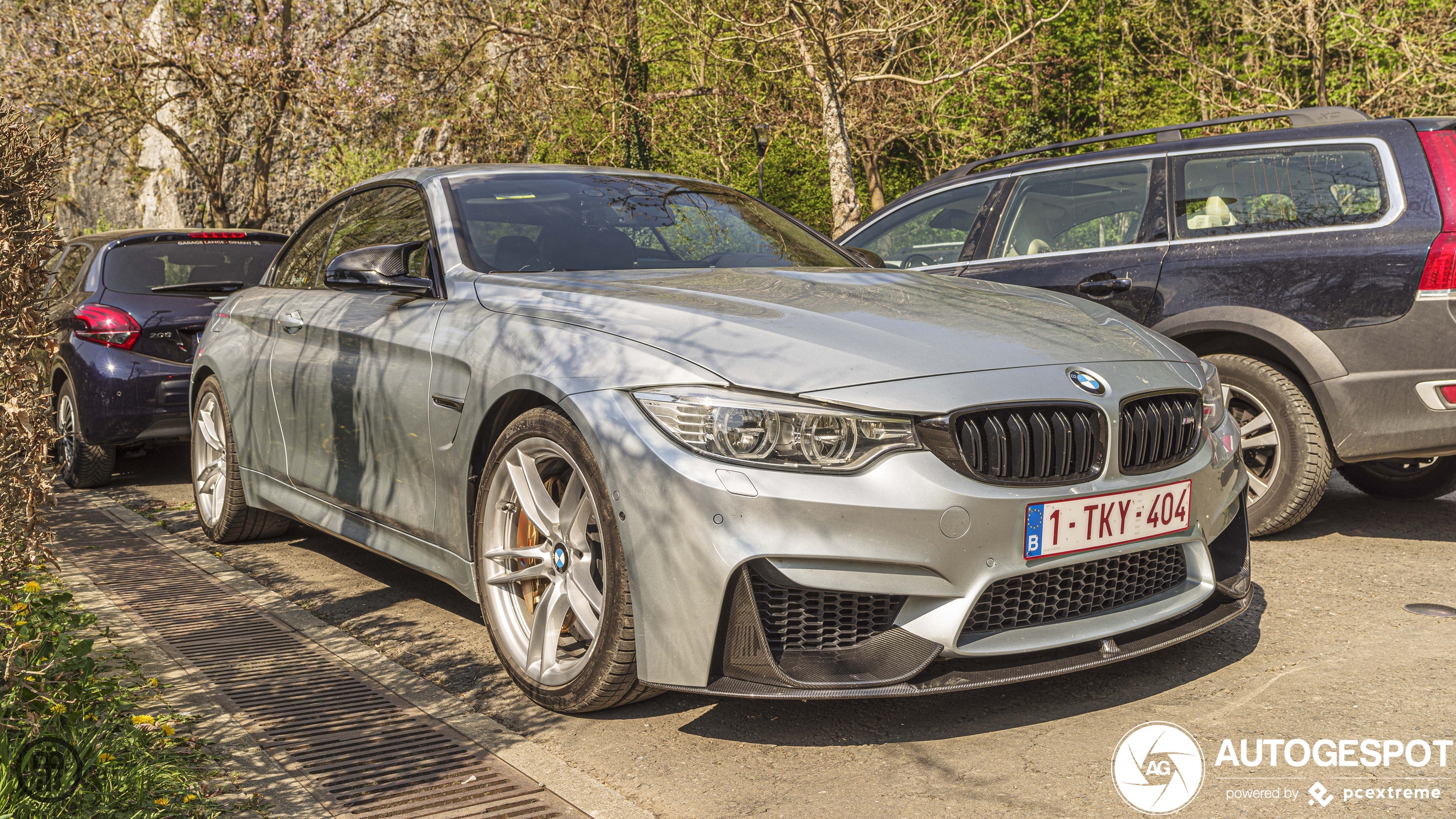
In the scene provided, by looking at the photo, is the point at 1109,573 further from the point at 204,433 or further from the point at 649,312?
the point at 204,433

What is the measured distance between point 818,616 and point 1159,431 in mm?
1135

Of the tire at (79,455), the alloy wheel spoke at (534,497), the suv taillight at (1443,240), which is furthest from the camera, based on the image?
the tire at (79,455)

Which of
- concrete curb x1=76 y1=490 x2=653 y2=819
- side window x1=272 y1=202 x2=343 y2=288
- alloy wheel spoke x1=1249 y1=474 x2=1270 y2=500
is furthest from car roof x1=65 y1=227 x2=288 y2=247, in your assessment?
alloy wheel spoke x1=1249 y1=474 x2=1270 y2=500

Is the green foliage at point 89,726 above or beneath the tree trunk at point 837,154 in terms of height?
beneath

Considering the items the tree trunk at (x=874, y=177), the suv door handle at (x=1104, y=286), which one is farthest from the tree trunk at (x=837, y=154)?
the suv door handle at (x=1104, y=286)

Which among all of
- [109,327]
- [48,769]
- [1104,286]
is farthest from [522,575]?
[109,327]

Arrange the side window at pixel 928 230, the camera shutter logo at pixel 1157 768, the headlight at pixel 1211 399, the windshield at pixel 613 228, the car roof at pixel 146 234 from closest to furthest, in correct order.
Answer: the camera shutter logo at pixel 1157 768 → the headlight at pixel 1211 399 → the windshield at pixel 613 228 → the side window at pixel 928 230 → the car roof at pixel 146 234

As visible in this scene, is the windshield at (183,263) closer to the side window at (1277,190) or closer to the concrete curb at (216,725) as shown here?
the concrete curb at (216,725)

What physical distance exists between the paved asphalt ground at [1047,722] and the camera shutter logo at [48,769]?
1.11m

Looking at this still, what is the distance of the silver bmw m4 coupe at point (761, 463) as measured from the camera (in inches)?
113

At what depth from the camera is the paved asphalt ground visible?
109 inches

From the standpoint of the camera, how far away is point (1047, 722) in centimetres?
320

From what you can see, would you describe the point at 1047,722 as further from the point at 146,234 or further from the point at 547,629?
the point at 146,234

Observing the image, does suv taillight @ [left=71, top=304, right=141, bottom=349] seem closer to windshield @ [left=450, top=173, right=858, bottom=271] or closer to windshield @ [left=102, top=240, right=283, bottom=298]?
windshield @ [left=102, top=240, right=283, bottom=298]
